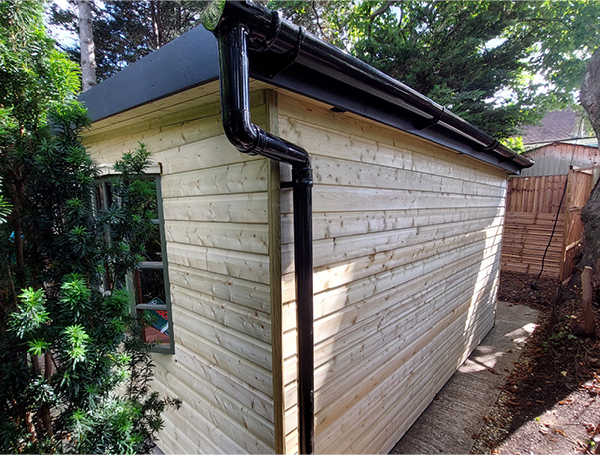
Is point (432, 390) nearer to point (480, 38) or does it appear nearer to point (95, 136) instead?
point (95, 136)

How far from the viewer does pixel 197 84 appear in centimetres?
133

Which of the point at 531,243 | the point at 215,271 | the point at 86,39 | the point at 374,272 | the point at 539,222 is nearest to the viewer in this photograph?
the point at 215,271

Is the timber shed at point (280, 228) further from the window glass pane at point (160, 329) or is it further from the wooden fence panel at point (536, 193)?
the wooden fence panel at point (536, 193)

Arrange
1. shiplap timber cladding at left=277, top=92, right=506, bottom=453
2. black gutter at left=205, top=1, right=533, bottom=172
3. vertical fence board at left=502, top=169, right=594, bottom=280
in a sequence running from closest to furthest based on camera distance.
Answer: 1. black gutter at left=205, top=1, right=533, bottom=172
2. shiplap timber cladding at left=277, top=92, right=506, bottom=453
3. vertical fence board at left=502, top=169, right=594, bottom=280

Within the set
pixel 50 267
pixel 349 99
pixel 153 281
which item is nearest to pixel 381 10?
pixel 349 99

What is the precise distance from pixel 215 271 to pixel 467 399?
348 cm

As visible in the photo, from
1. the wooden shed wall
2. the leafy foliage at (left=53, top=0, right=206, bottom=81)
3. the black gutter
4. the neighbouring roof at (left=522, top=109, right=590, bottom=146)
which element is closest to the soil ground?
the black gutter

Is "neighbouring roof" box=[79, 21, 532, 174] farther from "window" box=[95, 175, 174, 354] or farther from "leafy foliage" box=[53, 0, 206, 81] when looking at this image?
"leafy foliage" box=[53, 0, 206, 81]

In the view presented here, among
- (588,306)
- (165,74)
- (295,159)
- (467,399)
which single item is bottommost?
(467,399)

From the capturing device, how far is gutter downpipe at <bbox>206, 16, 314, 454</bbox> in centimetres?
106

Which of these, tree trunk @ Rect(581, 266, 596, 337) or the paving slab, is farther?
tree trunk @ Rect(581, 266, 596, 337)

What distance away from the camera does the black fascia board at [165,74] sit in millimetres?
1282

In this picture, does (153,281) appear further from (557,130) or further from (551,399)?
(557,130)

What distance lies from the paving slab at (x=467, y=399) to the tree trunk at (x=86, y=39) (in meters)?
9.33
